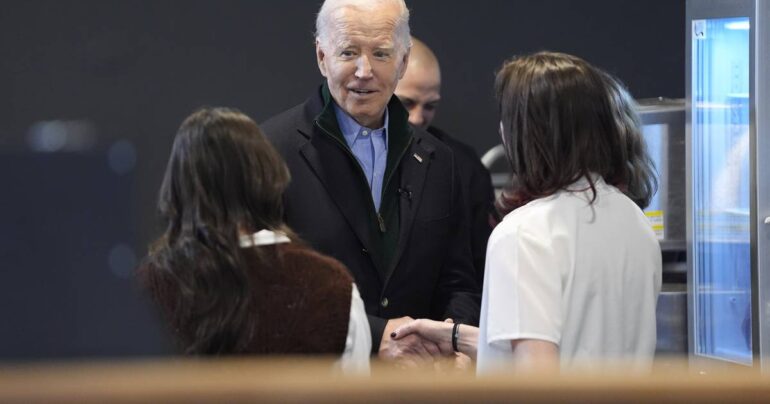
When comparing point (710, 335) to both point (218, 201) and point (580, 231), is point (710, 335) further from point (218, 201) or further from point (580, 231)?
point (218, 201)

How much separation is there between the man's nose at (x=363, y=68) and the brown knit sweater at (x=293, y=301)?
90cm

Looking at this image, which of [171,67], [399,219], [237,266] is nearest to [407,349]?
[399,219]

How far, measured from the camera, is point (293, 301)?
1897 millimetres

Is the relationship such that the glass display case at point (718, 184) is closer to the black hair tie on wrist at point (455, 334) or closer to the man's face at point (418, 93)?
the man's face at point (418, 93)

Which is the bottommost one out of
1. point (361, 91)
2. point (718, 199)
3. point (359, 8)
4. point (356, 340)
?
point (718, 199)

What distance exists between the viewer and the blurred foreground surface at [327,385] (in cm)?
51

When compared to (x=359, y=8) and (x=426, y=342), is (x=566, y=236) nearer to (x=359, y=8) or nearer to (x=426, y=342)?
(x=426, y=342)

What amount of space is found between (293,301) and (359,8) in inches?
44.0

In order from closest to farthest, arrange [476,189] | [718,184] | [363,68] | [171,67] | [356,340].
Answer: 1. [356,340]
2. [363,68]
3. [718,184]
4. [476,189]
5. [171,67]

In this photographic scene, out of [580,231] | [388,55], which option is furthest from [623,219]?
[388,55]

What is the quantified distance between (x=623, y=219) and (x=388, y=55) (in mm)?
919

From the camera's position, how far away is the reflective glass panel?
3.95 m

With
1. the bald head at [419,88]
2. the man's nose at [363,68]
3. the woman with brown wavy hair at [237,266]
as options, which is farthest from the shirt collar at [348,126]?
the bald head at [419,88]

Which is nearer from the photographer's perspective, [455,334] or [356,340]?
[356,340]
